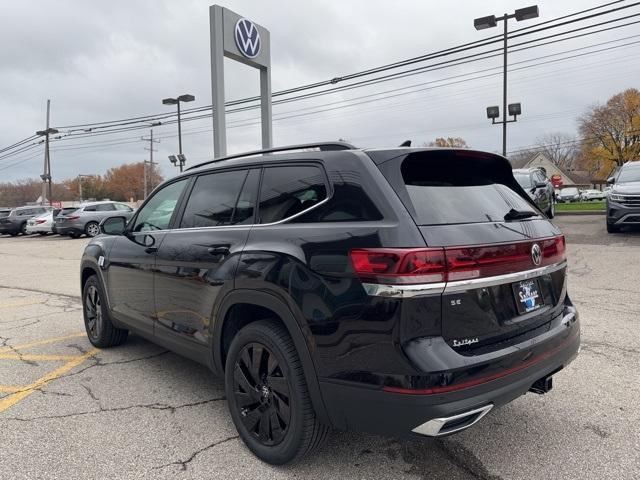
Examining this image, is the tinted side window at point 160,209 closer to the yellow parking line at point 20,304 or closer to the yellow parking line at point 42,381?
the yellow parking line at point 42,381

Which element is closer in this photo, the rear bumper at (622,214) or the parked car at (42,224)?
the rear bumper at (622,214)

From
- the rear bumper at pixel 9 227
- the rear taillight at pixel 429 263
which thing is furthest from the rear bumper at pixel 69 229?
the rear taillight at pixel 429 263

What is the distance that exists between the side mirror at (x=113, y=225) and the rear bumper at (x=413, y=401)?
3004mm

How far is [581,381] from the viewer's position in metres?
3.82

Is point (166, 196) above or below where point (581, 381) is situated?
above

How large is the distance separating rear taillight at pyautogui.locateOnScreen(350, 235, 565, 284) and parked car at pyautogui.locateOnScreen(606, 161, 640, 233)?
35.5 ft

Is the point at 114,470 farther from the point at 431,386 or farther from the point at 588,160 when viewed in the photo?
the point at 588,160

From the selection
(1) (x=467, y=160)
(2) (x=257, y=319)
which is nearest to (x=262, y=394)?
(2) (x=257, y=319)

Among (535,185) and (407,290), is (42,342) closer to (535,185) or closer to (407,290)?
(407,290)

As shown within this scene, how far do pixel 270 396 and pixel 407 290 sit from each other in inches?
43.6

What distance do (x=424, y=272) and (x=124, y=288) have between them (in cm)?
309

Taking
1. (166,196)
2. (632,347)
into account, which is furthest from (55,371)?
(632,347)

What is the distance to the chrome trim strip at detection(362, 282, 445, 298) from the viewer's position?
217 centimetres

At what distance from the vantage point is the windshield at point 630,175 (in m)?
11.8
